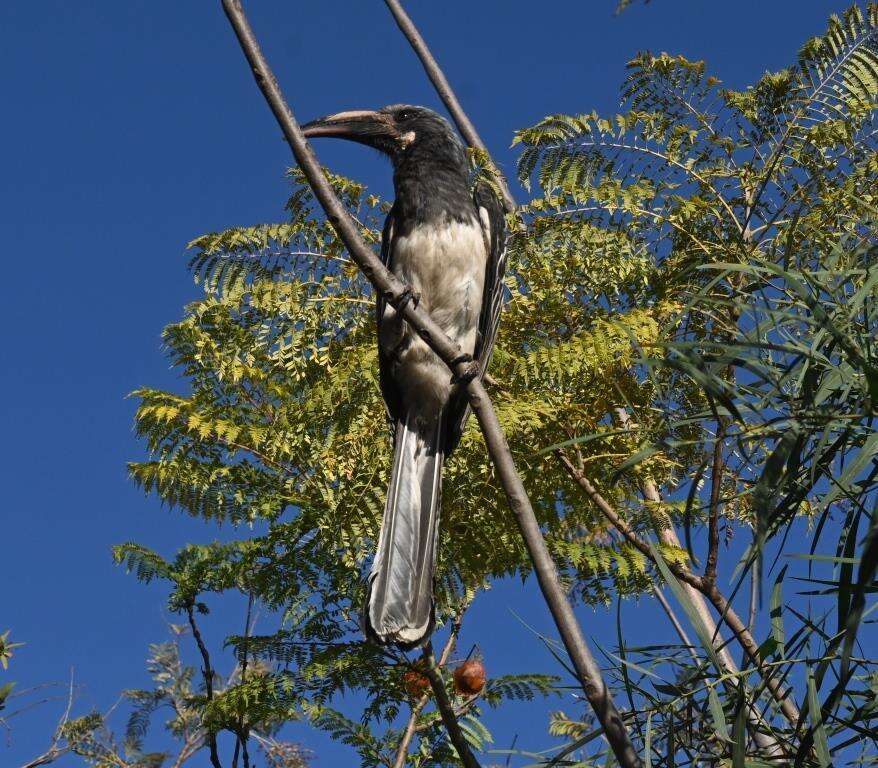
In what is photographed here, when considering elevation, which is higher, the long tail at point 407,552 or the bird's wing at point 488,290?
the bird's wing at point 488,290

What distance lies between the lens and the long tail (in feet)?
10.9

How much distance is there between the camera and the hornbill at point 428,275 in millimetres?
4239

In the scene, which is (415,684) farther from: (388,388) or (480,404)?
(480,404)

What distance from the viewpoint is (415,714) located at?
4242mm

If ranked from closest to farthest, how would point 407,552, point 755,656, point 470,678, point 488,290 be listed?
1. point 755,656
2. point 407,552
3. point 470,678
4. point 488,290

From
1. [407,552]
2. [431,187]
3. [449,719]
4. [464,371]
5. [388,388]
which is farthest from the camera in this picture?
[431,187]

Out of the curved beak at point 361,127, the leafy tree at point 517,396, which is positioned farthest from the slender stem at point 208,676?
the curved beak at point 361,127

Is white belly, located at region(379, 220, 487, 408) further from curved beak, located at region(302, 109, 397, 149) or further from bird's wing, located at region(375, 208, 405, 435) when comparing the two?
curved beak, located at region(302, 109, 397, 149)

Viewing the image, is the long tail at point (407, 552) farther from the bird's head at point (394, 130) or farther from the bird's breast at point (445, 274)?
the bird's head at point (394, 130)

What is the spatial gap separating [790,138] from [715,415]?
346cm

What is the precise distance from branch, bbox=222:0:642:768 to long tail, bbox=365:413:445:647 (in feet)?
2.16

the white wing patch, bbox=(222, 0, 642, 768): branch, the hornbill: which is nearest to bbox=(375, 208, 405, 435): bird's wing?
the hornbill

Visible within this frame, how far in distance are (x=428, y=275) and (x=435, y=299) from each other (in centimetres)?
11

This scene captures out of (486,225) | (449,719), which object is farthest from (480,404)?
(486,225)
